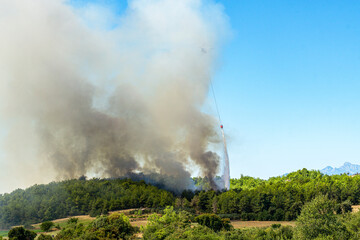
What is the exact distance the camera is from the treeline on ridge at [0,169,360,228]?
81.0 meters

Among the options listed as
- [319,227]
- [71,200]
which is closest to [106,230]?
[319,227]

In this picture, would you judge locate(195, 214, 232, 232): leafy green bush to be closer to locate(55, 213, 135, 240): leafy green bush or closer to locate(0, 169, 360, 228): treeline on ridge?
locate(55, 213, 135, 240): leafy green bush

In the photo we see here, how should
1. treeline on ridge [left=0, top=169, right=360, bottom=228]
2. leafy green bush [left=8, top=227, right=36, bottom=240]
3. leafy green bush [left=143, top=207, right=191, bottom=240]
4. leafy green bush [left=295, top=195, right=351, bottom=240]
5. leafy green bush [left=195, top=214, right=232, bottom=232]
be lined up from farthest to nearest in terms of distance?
treeline on ridge [left=0, top=169, right=360, bottom=228], leafy green bush [left=195, top=214, right=232, bottom=232], leafy green bush [left=8, top=227, right=36, bottom=240], leafy green bush [left=143, top=207, right=191, bottom=240], leafy green bush [left=295, top=195, right=351, bottom=240]

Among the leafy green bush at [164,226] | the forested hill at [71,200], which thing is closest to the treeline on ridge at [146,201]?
the forested hill at [71,200]

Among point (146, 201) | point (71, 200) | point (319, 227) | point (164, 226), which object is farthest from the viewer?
point (146, 201)

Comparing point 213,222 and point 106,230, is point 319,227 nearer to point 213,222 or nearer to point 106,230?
point 213,222

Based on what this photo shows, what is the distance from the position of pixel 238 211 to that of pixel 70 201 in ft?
137

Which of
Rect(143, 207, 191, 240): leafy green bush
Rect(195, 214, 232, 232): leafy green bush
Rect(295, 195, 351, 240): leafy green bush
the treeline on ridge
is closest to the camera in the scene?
Rect(295, 195, 351, 240): leafy green bush

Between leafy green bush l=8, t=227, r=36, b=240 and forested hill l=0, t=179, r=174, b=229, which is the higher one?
forested hill l=0, t=179, r=174, b=229

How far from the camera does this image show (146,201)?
91.6 m

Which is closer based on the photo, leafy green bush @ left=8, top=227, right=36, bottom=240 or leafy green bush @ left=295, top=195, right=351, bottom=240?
leafy green bush @ left=295, top=195, right=351, bottom=240

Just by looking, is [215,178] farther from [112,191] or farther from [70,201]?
[70,201]

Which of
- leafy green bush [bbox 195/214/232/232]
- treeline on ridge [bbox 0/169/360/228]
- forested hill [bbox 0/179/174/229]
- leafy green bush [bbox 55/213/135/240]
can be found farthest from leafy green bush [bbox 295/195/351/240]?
forested hill [bbox 0/179/174/229]

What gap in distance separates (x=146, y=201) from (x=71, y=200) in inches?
750
